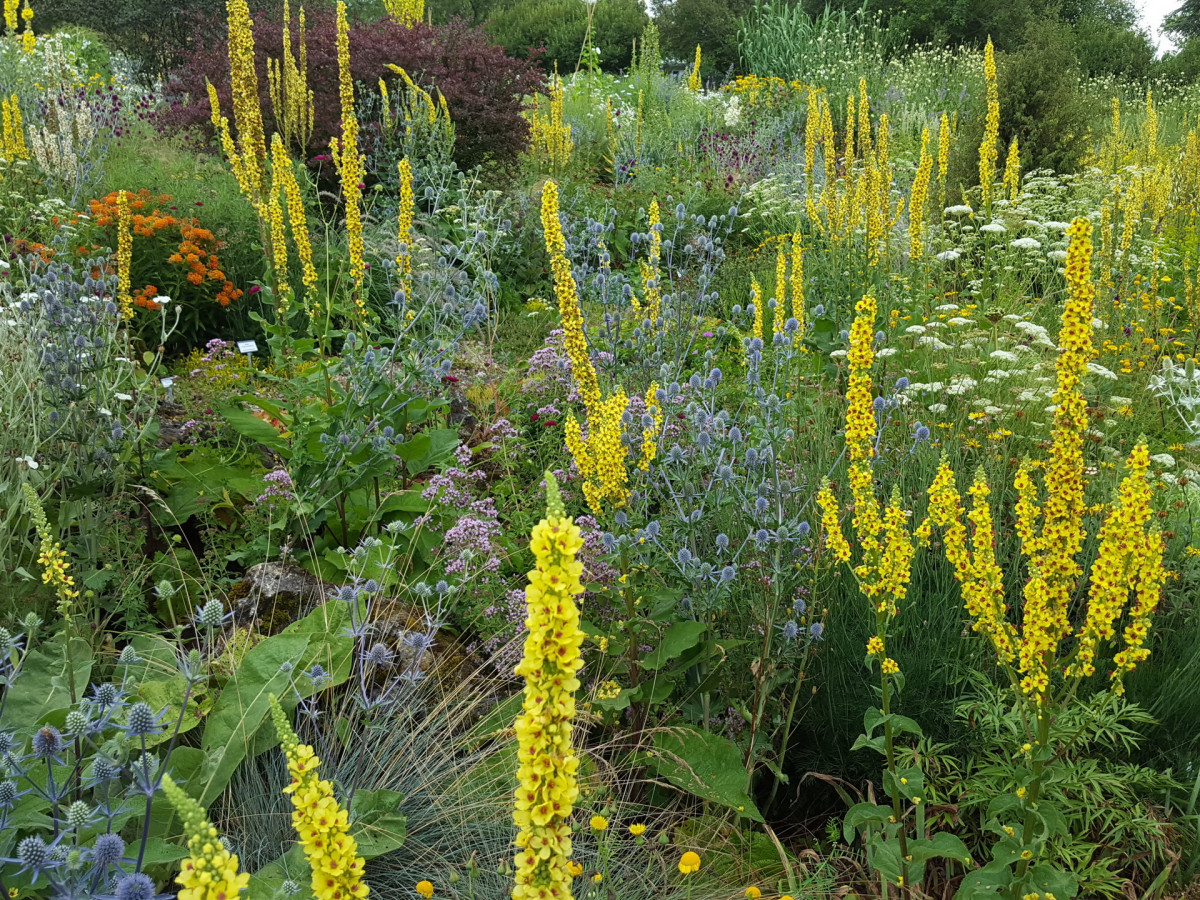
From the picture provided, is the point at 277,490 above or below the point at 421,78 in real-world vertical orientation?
below

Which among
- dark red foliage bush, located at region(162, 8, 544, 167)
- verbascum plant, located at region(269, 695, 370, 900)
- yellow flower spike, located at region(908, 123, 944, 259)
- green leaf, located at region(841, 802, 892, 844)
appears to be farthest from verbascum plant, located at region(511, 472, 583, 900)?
dark red foliage bush, located at region(162, 8, 544, 167)

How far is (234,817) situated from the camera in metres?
2.26

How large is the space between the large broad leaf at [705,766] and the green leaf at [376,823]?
794 mm

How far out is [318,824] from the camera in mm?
1124

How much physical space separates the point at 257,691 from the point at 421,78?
286 inches

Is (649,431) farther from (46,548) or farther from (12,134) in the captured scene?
(12,134)

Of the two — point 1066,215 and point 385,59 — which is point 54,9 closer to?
point 385,59

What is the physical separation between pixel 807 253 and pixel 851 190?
830 mm

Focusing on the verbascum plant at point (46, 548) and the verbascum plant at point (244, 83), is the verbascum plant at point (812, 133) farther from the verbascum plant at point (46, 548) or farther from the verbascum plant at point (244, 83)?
the verbascum plant at point (46, 548)

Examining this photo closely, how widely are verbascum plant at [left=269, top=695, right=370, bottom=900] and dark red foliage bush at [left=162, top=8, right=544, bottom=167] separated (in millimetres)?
7864

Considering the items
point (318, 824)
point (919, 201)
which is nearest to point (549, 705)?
point (318, 824)

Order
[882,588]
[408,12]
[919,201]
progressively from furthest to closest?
[408,12]
[919,201]
[882,588]

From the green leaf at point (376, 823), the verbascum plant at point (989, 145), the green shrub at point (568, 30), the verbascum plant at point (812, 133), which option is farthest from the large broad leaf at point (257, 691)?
the green shrub at point (568, 30)

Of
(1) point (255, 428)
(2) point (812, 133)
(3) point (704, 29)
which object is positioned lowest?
(1) point (255, 428)
